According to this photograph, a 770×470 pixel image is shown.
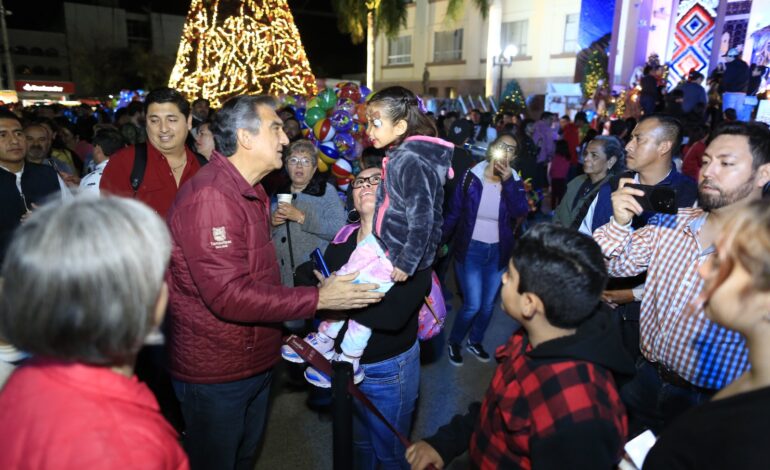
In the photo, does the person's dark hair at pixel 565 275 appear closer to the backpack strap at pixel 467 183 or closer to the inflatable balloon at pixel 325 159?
the backpack strap at pixel 467 183

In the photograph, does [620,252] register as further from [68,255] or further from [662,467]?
[68,255]

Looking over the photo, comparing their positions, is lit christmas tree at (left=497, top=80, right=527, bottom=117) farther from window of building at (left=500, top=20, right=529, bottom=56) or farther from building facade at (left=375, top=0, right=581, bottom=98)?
window of building at (left=500, top=20, right=529, bottom=56)

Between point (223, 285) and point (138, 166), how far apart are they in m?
1.90

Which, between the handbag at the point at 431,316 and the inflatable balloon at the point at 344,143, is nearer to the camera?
the handbag at the point at 431,316

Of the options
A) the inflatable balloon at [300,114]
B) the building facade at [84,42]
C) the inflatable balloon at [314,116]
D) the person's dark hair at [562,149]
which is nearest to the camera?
the inflatable balloon at [314,116]

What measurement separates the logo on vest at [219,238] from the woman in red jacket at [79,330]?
94 cm

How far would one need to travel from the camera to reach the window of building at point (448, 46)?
31344 millimetres

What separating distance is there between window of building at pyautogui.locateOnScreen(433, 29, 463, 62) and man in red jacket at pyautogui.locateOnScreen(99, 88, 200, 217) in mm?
30405

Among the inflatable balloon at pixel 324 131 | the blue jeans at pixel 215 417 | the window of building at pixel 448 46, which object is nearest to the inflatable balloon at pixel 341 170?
the inflatable balloon at pixel 324 131

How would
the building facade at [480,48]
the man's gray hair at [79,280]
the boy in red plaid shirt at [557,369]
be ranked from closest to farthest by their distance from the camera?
the man's gray hair at [79,280] < the boy in red plaid shirt at [557,369] < the building facade at [480,48]

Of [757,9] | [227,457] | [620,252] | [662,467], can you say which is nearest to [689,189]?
[620,252]

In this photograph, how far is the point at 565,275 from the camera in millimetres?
1568

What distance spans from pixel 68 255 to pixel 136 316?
198 mm

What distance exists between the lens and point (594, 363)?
1.55m
